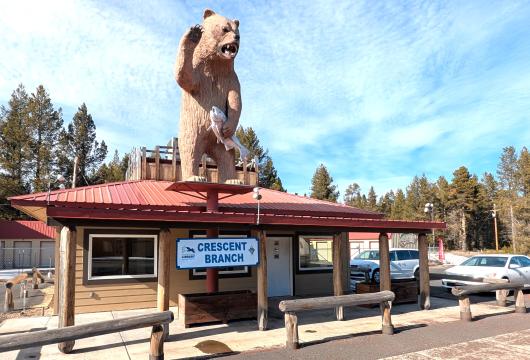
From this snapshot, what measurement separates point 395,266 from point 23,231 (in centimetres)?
2731

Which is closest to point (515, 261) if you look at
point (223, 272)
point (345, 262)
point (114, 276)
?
point (345, 262)

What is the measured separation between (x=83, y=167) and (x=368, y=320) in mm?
41281

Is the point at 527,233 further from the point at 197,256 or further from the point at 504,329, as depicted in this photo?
the point at 197,256

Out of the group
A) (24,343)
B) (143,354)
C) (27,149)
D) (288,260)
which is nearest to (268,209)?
(288,260)

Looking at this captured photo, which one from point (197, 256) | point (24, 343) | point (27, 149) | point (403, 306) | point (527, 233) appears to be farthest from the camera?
point (27, 149)

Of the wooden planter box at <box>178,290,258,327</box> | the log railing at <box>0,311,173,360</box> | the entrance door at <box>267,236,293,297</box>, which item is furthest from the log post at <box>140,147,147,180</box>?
the log railing at <box>0,311,173,360</box>

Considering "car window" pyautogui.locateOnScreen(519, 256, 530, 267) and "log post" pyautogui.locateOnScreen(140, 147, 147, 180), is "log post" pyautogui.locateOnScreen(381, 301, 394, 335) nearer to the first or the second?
"car window" pyautogui.locateOnScreen(519, 256, 530, 267)

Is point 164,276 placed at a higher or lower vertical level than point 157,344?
higher

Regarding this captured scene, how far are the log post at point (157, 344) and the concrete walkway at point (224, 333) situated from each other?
0.38 m

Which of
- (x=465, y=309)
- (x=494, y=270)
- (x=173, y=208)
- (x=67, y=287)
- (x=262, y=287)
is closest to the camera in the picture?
(x=67, y=287)

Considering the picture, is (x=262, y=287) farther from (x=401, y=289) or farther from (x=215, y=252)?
(x=401, y=289)

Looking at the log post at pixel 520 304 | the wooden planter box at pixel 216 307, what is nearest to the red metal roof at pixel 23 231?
the wooden planter box at pixel 216 307

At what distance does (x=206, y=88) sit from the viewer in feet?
32.1

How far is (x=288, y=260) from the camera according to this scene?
13234 millimetres
